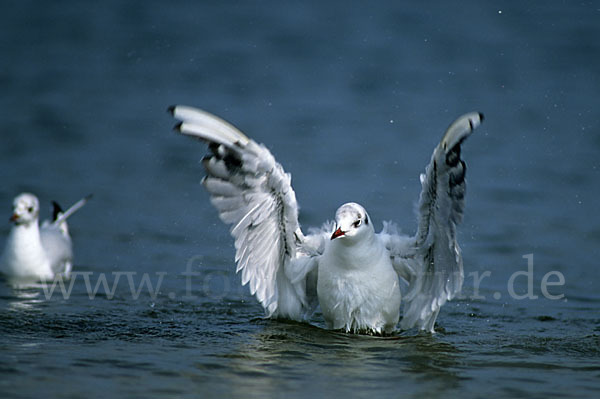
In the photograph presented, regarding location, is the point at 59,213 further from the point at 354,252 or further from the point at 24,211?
the point at 354,252

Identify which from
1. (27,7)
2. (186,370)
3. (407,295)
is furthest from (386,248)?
(27,7)

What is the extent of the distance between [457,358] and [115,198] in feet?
20.5

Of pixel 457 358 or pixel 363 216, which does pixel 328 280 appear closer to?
pixel 363 216

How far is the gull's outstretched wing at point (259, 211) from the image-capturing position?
5641 mm

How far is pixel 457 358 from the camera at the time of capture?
5.43 m

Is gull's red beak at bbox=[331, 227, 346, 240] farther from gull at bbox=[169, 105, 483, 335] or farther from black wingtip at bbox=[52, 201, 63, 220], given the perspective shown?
black wingtip at bbox=[52, 201, 63, 220]

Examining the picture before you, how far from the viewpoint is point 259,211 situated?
5812 mm

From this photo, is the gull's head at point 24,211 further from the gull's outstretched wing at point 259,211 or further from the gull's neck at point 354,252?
the gull's neck at point 354,252

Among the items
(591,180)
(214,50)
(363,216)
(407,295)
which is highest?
(214,50)

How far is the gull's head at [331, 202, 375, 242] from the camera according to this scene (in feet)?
18.0

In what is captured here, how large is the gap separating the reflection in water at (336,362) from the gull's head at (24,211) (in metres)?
3.54

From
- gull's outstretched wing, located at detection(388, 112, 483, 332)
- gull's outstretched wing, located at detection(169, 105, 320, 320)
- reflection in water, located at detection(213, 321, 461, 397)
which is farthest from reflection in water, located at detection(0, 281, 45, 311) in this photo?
gull's outstretched wing, located at detection(388, 112, 483, 332)

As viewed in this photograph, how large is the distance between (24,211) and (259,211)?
3711 millimetres

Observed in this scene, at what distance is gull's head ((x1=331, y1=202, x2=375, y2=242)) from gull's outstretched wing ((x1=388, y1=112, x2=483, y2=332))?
0.36 metres
